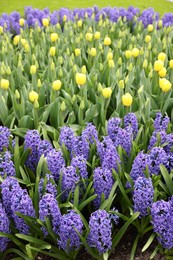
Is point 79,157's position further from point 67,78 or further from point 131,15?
point 131,15

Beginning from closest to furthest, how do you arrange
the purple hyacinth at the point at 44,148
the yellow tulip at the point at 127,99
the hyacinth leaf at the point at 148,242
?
1. the hyacinth leaf at the point at 148,242
2. the purple hyacinth at the point at 44,148
3. the yellow tulip at the point at 127,99

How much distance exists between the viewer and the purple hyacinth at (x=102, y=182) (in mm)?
2170

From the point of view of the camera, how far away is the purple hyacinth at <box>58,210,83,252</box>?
6.41 ft

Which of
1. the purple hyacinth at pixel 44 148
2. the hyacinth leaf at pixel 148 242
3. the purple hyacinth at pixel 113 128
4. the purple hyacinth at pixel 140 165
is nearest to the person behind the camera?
the hyacinth leaf at pixel 148 242

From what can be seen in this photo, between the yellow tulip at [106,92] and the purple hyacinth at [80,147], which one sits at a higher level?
the yellow tulip at [106,92]

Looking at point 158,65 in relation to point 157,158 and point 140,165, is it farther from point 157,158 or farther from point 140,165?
point 140,165

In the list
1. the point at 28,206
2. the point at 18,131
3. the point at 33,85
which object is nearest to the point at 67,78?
the point at 33,85

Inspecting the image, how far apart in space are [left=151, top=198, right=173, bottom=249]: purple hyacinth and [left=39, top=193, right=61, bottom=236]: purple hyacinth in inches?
20.7

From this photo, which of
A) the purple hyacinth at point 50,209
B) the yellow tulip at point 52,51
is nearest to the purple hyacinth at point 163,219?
the purple hyacinth at point 50,209

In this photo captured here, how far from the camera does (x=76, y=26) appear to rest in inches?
213

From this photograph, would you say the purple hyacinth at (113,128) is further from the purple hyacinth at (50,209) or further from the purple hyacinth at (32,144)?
the purple hyacinth at (50,209)

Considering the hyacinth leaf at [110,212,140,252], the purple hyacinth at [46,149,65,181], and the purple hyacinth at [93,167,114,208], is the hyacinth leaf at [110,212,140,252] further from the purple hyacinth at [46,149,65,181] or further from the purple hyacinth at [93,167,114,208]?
the purple hyacinth at [46,149,65,181]

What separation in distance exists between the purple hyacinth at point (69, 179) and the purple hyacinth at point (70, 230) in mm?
244

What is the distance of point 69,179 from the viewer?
2.20 m
